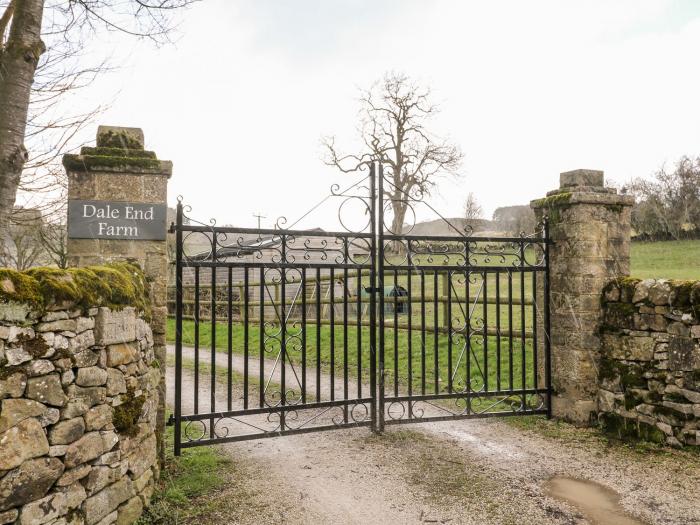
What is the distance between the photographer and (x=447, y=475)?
4.23m

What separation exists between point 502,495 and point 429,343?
5.10m

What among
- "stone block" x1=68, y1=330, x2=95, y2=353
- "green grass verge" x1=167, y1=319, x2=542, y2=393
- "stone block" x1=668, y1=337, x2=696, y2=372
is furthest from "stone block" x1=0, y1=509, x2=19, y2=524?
"stone block" x1=668, y1=337, x2=696, y2=372

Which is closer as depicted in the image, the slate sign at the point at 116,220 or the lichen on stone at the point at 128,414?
the lichen on stone at the point at 128,414

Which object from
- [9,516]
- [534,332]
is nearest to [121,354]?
[9,516]

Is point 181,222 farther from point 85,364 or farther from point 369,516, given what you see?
point 369,516

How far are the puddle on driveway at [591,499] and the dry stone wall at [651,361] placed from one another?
1315 millimetres

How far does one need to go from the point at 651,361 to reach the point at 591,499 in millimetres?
1816

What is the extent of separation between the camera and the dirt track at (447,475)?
3.57 meters

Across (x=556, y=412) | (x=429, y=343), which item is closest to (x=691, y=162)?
(x=429, y=343)

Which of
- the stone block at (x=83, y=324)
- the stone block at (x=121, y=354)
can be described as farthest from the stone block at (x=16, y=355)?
the stone block at (x=121, y=354)

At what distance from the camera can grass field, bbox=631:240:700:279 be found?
1562 centimetres

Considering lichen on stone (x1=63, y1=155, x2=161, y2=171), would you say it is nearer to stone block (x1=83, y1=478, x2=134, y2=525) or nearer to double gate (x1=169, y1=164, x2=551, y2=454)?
double gate (x1=169, y1=164, x2=551, y2=454)

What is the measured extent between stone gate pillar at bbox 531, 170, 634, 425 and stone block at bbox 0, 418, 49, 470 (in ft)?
16.7

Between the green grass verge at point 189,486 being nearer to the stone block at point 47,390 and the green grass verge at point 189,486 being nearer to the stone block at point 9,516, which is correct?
the stone block at point 9,516
